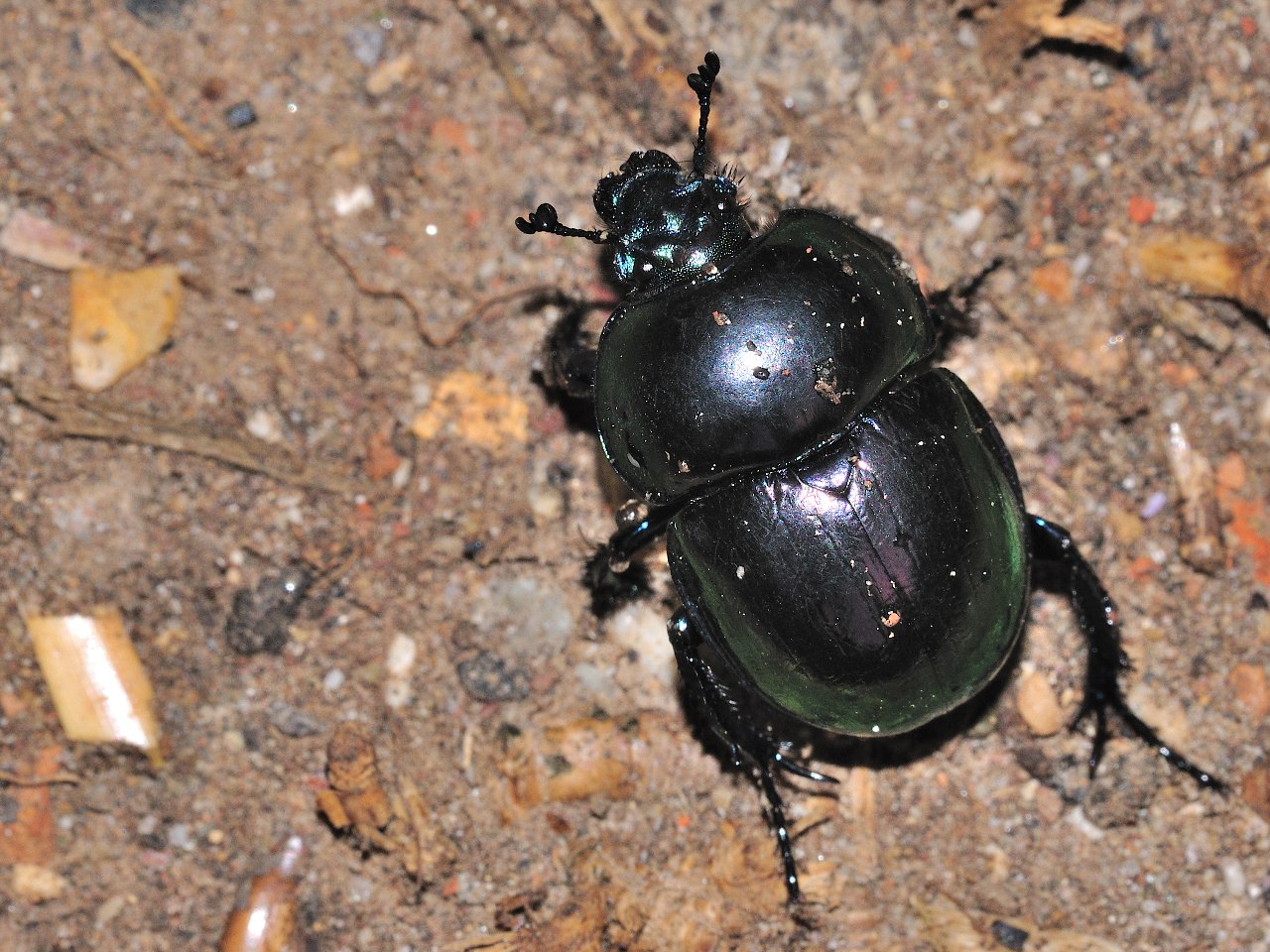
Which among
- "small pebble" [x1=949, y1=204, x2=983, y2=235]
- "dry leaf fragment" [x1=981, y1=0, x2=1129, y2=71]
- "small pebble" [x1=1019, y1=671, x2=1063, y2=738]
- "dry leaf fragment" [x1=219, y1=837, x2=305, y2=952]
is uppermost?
"dry leaf fragment" [x1=981, y1=0, x2=1129, y2=71]

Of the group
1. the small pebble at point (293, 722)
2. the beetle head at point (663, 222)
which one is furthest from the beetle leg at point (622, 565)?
the small pebble at point (293, 722)

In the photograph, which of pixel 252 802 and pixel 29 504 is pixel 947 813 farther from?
pixel 29 504

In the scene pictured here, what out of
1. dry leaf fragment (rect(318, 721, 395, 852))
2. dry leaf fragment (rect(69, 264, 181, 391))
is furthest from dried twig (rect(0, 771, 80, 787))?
dry leaf fragment (rect(69, 264, 181, 391))

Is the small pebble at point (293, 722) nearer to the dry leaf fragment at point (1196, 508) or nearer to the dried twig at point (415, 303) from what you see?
the dried twig at point (415, 303)

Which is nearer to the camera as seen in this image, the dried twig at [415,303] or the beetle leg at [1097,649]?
the beetle leg at [1097,649]

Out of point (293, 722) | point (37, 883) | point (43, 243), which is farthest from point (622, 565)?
point (43, 243)

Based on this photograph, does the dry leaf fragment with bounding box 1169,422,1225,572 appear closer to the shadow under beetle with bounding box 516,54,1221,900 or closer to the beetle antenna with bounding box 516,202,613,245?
the shadow under beetle with bounding box 516,54,1221,900

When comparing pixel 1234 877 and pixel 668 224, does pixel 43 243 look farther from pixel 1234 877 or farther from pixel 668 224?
pixel 1234 877
